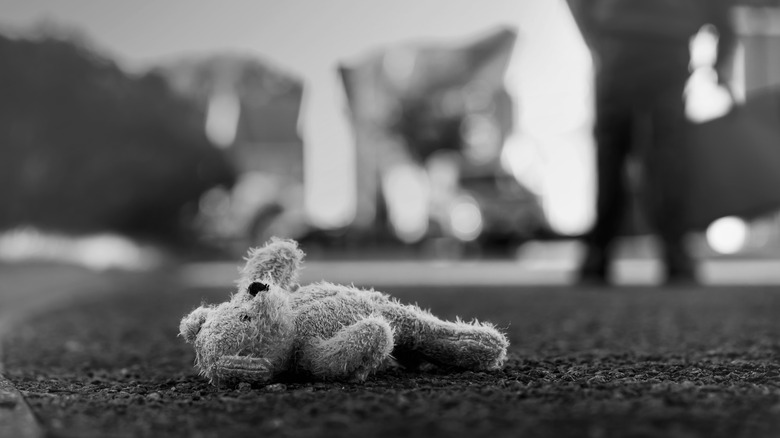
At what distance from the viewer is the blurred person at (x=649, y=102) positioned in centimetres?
411

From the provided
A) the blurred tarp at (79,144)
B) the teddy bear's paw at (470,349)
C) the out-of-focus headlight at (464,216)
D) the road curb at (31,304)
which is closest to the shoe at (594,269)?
the road curb at (31,304)

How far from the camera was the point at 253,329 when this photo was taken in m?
1.20

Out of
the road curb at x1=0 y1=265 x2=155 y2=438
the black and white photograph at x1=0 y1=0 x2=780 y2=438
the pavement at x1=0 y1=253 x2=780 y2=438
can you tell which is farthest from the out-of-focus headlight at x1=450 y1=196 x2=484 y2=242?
the road curb at x1=0 y1=265 x2=155 y2=438

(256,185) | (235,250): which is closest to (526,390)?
(235,250)

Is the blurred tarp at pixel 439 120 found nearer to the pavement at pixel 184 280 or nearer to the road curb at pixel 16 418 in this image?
the pavement at pixel 184 280

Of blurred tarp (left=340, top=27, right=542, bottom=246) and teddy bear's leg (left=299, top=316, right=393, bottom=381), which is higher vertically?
blurred tarp (left=340, top=27, right=542, bottom=246)

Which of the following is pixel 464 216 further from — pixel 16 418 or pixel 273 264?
pixel 16 418

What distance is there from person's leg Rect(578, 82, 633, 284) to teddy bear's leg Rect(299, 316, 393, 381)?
323 centimetres

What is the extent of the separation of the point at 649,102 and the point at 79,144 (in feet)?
19.2

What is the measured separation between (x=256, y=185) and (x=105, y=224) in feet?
8.31

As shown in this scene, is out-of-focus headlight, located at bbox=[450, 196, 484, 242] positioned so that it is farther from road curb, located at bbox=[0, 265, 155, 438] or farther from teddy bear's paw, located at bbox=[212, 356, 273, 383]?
teddy bear's paw, located at bbox=[212, 356, 273, 383]

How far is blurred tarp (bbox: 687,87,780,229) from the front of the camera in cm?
405

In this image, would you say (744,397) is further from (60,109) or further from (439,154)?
(439,154)

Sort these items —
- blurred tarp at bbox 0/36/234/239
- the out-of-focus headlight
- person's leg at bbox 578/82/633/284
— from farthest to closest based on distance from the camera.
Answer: the out-of-focus headlight < blurred tarp at bbox 0/36/234/239 < person's leg at bbox 578/82/633/284
